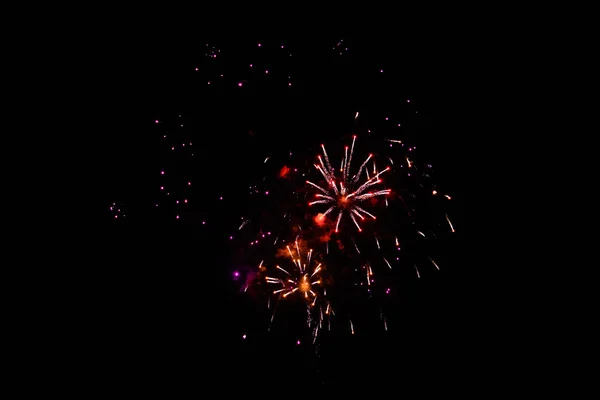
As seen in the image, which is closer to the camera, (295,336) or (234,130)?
(234,130)

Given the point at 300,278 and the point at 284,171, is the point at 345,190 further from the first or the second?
the point at 300,278

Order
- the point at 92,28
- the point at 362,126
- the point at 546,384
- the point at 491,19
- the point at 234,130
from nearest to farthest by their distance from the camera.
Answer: the point at 234,130, the point at 362,126, the point at 92,28, the point at 491,19, the point at 546,384

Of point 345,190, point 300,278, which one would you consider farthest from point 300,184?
point 300,278

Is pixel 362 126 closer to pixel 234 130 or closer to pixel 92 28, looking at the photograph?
pixel 234 130

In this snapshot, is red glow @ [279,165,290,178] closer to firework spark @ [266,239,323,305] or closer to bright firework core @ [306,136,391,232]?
bright firework core @ [306,136,391,232]

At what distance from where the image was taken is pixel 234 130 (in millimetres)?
1673

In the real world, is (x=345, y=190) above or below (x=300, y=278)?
above

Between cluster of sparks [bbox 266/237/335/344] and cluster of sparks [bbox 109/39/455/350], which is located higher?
cluster of sparks [bbox 109/39/455/350]

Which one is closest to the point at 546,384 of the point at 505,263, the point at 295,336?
the point at 505,263

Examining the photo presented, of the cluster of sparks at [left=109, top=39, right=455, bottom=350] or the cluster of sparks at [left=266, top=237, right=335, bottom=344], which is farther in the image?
the cluster of sparks at [left=266, top=237, right=335, bottom=344]

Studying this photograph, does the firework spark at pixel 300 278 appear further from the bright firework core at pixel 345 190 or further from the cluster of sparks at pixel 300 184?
the bright firework core at pixel 345 190

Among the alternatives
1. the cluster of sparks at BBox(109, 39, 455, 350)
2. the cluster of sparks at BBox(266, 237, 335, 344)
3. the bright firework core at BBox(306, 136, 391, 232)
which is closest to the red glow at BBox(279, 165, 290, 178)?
the cluster of sparks at BBox(109, 39, 455, 350)

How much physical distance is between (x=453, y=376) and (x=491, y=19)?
6.68 feet

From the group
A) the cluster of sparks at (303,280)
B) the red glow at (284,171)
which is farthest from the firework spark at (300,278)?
the red glow at (284,171)
